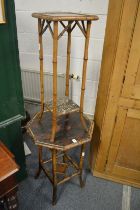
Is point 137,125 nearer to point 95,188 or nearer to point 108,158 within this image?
point 108,158

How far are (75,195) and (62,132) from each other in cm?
69

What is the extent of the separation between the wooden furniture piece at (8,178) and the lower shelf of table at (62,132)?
9.7 inches

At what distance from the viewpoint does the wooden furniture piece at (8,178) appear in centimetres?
103

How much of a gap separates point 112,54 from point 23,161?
1.19 metres

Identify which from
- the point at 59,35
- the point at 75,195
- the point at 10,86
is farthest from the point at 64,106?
the point at 75,195

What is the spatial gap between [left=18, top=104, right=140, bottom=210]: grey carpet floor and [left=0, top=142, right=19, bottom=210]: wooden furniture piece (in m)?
0.53

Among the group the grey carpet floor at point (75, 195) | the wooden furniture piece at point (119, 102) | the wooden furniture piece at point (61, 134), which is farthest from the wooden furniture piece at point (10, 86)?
the wooden furniture piece at point (119, 102)

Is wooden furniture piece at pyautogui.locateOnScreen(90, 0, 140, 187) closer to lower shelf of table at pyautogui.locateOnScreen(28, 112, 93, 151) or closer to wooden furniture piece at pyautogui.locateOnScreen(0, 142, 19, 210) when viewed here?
lower shelf of table at pyautogui.locateOnScreen(28, 112, 93, 151)

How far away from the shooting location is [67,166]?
6.09ft

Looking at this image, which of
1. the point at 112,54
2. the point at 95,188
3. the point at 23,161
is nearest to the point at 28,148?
the point at 23,161

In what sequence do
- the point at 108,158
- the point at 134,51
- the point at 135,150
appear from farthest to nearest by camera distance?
the point at 108,158
the point at 135,150
the point at 134,51

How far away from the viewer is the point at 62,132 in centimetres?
142

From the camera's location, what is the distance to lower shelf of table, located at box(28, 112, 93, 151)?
1.30 meters

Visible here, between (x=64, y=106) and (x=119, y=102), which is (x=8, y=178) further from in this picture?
(x=119, y=102)
